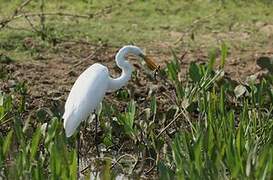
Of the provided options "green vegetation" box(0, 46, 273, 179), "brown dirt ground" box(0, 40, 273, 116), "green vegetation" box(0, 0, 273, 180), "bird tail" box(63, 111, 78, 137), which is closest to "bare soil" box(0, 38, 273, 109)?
"brown dirt ground" box(0, 40, 273, 116)

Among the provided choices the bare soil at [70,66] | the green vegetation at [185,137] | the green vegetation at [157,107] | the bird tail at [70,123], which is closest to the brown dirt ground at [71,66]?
the bare soil at [70,66]

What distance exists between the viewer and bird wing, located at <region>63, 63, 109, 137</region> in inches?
218

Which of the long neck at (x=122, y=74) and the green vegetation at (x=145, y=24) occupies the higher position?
the green vegetation at (x=145, y=24)

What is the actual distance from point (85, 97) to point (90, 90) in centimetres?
9

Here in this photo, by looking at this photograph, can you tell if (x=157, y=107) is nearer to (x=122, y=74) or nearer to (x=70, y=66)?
(x=122, y=74)

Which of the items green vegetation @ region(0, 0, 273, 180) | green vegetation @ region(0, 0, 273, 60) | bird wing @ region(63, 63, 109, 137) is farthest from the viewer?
green vegetation @ region(0, 0, 273, 60)

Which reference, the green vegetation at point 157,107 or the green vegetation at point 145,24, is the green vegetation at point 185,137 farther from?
the green vegetation at point 145,24

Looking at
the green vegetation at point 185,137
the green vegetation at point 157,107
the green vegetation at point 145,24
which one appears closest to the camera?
the green vegetation at point 185,137

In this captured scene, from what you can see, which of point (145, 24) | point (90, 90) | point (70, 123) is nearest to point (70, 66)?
point (145, 24)

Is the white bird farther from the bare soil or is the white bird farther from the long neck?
the bare soil

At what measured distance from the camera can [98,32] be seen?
8.98 metres

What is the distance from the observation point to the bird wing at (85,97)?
5.53 meters

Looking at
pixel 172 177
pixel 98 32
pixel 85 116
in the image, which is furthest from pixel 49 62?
pixel 172 177

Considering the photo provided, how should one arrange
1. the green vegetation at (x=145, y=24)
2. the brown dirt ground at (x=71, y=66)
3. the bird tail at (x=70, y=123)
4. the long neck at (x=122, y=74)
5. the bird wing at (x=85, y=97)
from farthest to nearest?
the green vegetation at (x=145, y=24)
the brown dirt ground at (x=71, y=66)
the long neck at (x=122, y=74)
the bird wing at (x=85, y=97)
the bird tail at (x=70, y=123)
